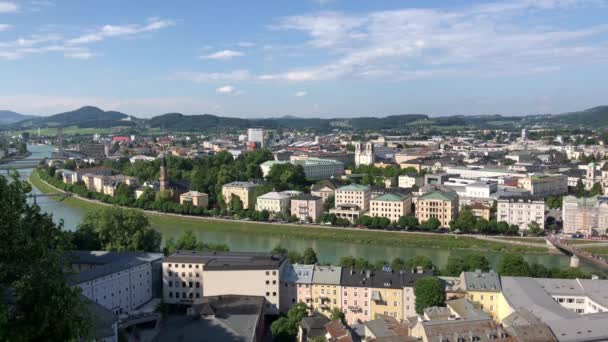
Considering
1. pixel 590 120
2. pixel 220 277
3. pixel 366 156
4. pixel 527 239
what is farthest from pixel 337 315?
pixel 590 120

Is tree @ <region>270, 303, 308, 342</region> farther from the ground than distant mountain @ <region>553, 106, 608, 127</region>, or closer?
closer

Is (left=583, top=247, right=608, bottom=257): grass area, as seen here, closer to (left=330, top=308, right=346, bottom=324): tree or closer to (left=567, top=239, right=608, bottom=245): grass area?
(left=567, top=239, right=608, bottom=245): grass area

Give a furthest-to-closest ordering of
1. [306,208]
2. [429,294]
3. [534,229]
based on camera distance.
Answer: [306,208], [534,229], [429,294]

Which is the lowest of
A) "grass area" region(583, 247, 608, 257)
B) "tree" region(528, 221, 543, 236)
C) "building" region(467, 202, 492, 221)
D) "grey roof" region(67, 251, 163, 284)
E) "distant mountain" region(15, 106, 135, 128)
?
"grass area" region(583, 247, 608, 257)

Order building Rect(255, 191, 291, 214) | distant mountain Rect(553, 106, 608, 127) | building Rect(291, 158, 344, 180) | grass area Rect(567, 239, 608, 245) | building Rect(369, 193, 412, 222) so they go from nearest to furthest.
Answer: grass area Rect(567, 239, 608, 245) → building Rect(369, 193, 412, 222) → building Rect(255, 191, 291, 214) → building Rect(291, 158, 344, 180) → distant mountain Rect(553, 106, 608, 127)

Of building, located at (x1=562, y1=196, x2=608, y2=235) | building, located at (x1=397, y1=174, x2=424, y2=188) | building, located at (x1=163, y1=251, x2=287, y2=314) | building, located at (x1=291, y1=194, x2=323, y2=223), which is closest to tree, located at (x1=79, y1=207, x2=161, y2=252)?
building, located at (x1=163, y1=251, x2=287, y2=314)

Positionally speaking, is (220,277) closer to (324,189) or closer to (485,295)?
(485,295)

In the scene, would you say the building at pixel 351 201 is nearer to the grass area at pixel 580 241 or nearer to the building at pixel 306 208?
the building at pixel 306 208

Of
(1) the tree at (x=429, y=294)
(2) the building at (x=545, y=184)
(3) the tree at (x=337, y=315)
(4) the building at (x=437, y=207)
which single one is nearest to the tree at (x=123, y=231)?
(3) the tree at (x=337, y=315)
